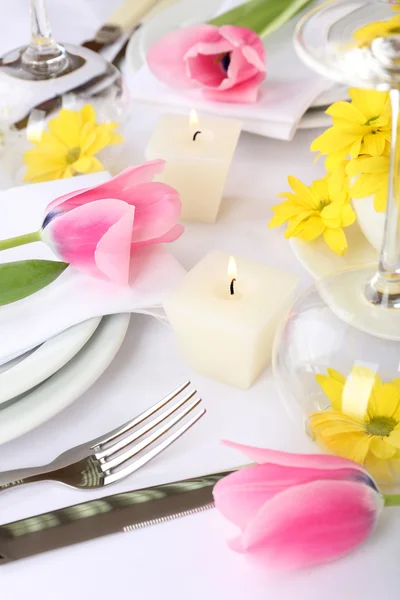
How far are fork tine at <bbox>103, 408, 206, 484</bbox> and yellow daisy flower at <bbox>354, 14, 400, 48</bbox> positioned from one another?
0.84ft

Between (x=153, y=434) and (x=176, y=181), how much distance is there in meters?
0.29

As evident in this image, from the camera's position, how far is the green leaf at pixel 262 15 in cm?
96

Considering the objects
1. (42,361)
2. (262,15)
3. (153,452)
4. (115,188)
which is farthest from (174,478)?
(262,15)

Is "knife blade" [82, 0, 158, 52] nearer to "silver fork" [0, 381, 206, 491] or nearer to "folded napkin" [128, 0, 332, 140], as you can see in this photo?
"folded napkin" [128, 0, 332, 140]

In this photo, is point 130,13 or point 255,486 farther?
point 130,13

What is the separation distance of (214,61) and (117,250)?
0.37m

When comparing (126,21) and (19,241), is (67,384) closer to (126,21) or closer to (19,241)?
(19,241)

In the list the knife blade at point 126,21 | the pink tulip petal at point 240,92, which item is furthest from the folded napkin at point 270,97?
the knife blade at point 126,21

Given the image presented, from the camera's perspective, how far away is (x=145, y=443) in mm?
509

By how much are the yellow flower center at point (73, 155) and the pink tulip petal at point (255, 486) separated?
17.3 inches

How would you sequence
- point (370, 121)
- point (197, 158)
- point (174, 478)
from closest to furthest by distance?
point (174, 478) < point (370, 121) < point (197, 158)

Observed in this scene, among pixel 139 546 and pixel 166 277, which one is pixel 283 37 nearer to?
pixel 166 277

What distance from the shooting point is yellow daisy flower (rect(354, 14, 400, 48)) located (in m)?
0.40

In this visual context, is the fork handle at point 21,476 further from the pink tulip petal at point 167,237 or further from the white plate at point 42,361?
the pink tulip petal at point 167,237
